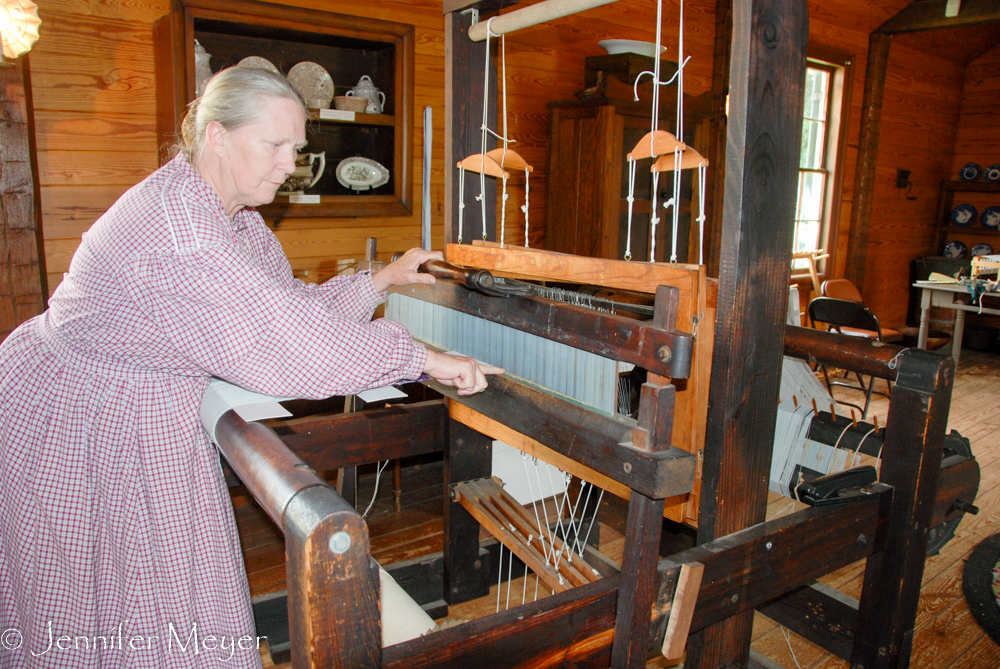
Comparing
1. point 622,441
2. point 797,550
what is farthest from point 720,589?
point 622,441

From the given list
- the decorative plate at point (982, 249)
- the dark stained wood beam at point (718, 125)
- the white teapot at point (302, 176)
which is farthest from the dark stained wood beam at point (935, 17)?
the white teapot at point (302, 176)

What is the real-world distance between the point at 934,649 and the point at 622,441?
1.52m

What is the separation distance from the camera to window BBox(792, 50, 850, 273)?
5.38 metres

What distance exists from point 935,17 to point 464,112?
17.2 ft

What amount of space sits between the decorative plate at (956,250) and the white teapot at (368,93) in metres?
5.99

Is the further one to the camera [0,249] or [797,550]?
[0,249]

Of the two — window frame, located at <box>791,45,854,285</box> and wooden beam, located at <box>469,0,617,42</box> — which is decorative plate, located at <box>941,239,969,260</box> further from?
wooden beam, located at <box>469,0,617,42</box>

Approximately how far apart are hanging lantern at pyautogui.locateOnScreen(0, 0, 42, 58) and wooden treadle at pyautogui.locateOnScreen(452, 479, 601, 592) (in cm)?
187

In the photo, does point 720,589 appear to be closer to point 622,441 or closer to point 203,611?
point 622,441

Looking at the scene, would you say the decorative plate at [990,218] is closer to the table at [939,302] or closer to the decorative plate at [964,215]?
the decorative plate at [964,215]

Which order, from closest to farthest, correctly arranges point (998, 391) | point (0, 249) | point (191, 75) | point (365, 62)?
1. point (0, 249)
2. point (191, 75)
3. point (365, 62)
4. point (998, 391)

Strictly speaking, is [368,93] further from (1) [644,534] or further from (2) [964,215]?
(2) [964,215]

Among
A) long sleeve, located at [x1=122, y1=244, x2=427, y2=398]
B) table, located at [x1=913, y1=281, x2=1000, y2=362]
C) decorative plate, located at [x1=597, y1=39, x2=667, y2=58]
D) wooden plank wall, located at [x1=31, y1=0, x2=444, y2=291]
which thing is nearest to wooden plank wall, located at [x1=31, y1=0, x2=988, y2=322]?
wooden plank wall, located at [x1=31, y1=0, x2=444, y2=291]

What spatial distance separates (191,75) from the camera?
7.79ft
